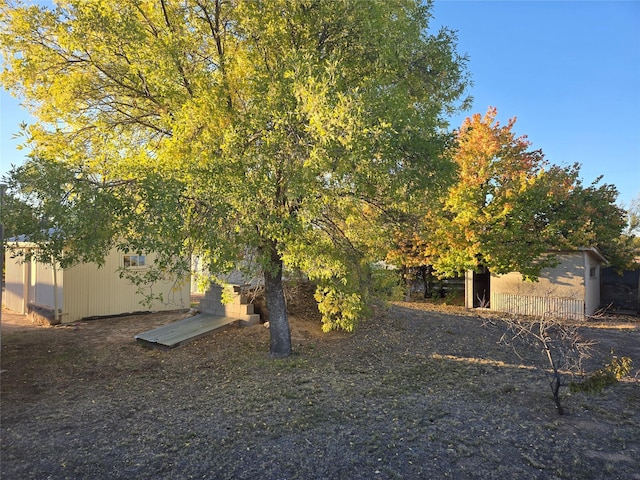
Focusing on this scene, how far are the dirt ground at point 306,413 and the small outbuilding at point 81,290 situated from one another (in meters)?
2.25

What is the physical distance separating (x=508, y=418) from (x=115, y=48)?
7306 millimetres

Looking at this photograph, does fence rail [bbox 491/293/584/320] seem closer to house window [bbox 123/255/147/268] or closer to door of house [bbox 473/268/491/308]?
door of house [bbox 473/268/491/308]

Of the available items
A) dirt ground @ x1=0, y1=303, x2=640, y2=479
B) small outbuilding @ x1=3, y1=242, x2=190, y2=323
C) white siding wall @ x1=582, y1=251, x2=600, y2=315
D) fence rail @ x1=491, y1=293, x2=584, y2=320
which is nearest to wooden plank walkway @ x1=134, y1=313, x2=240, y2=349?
dirt ground @ x1=0, y1=303, x2=640, y2=479

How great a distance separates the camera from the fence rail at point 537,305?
509 inches

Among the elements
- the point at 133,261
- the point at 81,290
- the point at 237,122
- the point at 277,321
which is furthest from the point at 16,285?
the point at 237,122

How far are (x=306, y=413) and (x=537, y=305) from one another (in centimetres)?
1152

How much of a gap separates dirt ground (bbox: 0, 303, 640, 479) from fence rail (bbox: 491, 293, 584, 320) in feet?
15.7

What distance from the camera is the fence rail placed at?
42.4ft

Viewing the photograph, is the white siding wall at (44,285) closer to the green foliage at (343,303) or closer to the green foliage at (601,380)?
the green foliage at (343,303)

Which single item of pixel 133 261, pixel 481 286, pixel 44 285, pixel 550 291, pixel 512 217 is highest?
pixel 512 217

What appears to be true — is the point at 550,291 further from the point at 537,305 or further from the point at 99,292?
the point at 99,292

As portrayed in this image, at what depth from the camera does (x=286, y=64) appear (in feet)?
18.7

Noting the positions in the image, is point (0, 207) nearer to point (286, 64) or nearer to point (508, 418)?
point (286, 64)

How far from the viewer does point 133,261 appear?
11.7m
